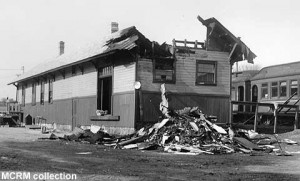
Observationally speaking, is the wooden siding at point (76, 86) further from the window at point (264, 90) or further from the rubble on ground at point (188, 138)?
the window at point (264, 90)

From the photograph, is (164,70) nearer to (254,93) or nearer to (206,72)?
(206,72)

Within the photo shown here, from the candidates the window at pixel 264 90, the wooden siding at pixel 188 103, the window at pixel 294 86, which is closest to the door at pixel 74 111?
the wooden siding at pixel 188 103

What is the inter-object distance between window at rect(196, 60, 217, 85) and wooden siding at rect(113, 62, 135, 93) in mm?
3679

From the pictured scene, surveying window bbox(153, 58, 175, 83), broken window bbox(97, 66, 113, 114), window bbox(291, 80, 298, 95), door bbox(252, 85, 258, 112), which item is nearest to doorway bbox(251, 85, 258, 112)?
door bbox(252, 85, 258, 112)

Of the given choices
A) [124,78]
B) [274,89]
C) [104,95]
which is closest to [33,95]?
[104,95]

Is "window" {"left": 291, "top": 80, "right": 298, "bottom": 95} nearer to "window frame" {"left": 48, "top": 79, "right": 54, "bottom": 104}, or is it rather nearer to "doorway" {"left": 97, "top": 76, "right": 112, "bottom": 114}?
"doorway" {"left": 97, "top": 76, "right": 112, "bottom": 114}

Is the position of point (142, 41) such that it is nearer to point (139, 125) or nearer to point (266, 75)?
point (139, 125)

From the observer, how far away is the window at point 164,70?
2173 centimetres

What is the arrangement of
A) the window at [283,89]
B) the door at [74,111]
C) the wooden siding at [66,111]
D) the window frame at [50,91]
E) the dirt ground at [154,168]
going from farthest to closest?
the window frame at [50,91] → the door at [74,111] → the window at [283,89] → the wooden siding at [66,111] → the dirt ground at [154,168]

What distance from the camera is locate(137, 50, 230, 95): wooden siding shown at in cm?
2138

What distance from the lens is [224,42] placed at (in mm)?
23469

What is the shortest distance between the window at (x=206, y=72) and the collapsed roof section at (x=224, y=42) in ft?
2.79

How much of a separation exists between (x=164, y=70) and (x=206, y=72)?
2.54 metres

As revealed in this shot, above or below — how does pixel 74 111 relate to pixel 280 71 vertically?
below
